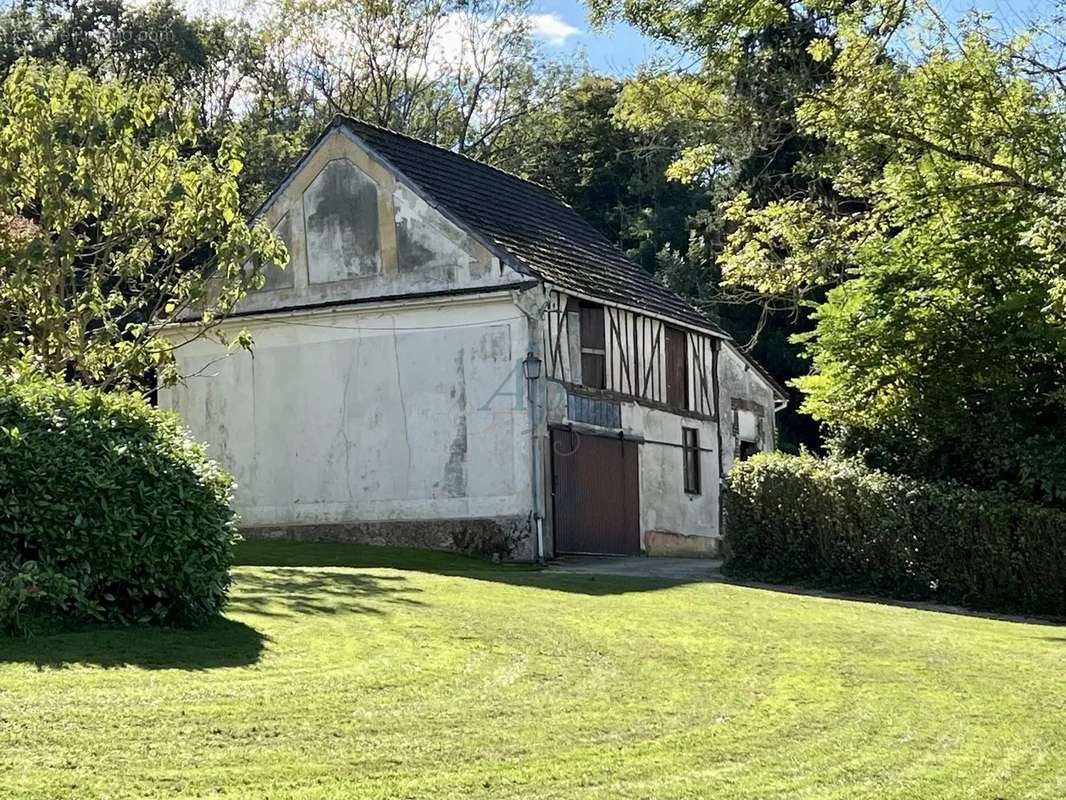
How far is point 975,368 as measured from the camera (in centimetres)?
2002

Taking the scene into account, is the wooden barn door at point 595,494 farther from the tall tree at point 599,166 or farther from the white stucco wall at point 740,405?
the tall tree at point 599,166

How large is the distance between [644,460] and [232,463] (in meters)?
8.09

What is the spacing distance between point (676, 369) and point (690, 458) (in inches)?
78.1

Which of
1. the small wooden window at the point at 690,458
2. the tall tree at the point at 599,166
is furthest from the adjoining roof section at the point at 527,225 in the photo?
the tall tree at the point at 599,166

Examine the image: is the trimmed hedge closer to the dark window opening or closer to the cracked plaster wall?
the cracked plaster wall

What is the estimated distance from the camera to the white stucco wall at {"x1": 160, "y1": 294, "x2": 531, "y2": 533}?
2538 centimetres

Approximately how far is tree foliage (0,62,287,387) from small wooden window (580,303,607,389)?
29.9 ft

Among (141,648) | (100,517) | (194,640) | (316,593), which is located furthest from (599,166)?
(141,648)

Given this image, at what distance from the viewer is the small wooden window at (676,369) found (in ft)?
98.2

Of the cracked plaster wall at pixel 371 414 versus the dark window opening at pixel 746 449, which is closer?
the cracked plaster wall at pixel 371 414

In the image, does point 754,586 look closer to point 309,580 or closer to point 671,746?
point 309,580

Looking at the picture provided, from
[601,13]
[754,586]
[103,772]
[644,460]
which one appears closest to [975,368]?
[754,586]

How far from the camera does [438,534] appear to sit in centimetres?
2562

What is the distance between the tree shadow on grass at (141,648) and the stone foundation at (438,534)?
13.3 metres
